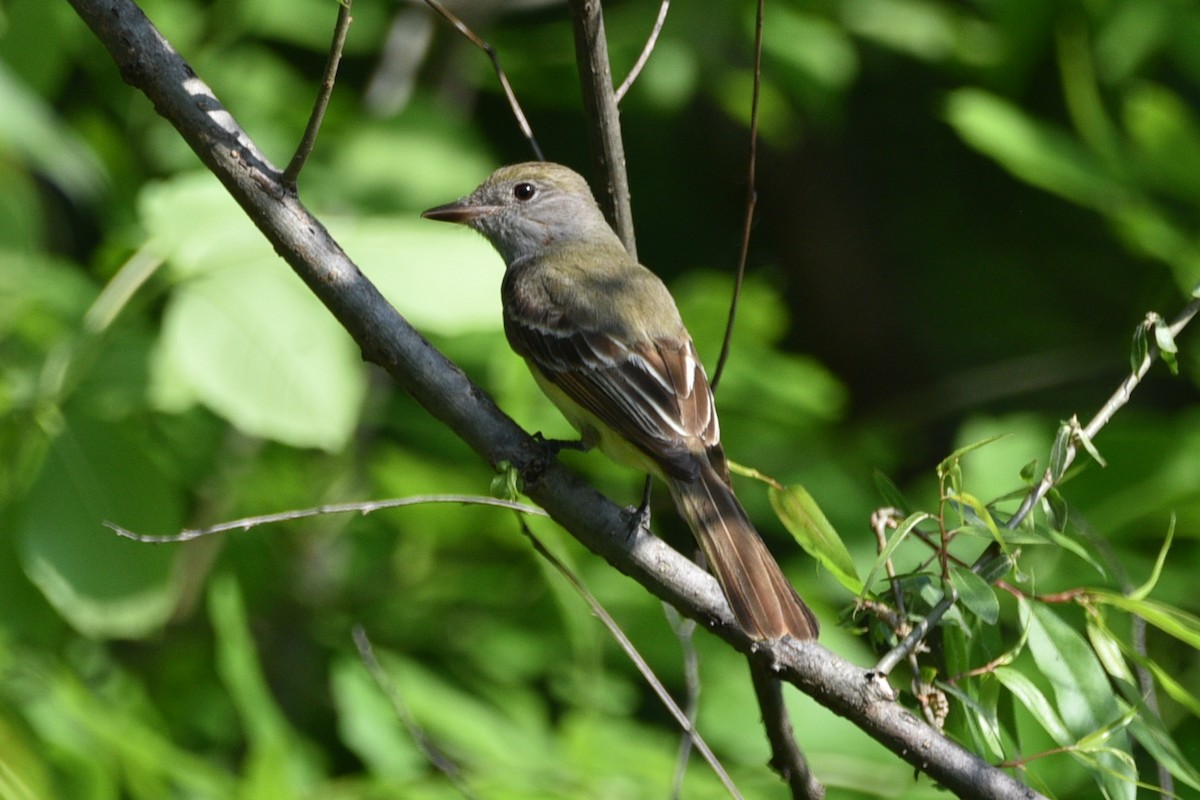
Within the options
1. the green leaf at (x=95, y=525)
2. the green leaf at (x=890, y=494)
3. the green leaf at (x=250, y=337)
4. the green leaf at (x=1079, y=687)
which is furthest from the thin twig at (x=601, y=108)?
A: the green leaf at (x=95, y=525)

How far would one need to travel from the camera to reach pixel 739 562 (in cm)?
294

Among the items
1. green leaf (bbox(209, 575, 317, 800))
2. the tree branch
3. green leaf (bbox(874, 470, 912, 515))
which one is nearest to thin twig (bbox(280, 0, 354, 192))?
the tree branch

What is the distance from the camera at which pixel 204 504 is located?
4.82 metres

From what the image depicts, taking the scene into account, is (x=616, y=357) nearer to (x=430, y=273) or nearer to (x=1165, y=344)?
(x=430, y=273)

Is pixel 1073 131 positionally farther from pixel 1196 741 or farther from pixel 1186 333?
pixel 1196 741

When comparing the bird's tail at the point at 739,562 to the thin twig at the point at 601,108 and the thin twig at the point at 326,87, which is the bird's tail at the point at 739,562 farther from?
the thin twig at the point at 326,87

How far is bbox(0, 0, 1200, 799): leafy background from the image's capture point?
10.8 ft

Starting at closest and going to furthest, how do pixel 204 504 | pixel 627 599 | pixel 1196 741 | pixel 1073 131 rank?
pixel 1196 741
pixel 627 599
pixel 204 504
pixel 1073 131

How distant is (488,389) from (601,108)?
1.93m

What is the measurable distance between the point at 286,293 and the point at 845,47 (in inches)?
118

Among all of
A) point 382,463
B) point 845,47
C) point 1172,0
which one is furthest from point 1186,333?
point 382,463

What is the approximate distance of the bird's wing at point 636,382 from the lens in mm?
3553

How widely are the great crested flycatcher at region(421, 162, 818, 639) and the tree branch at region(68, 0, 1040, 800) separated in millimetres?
143

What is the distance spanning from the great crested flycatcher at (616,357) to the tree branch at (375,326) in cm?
14
